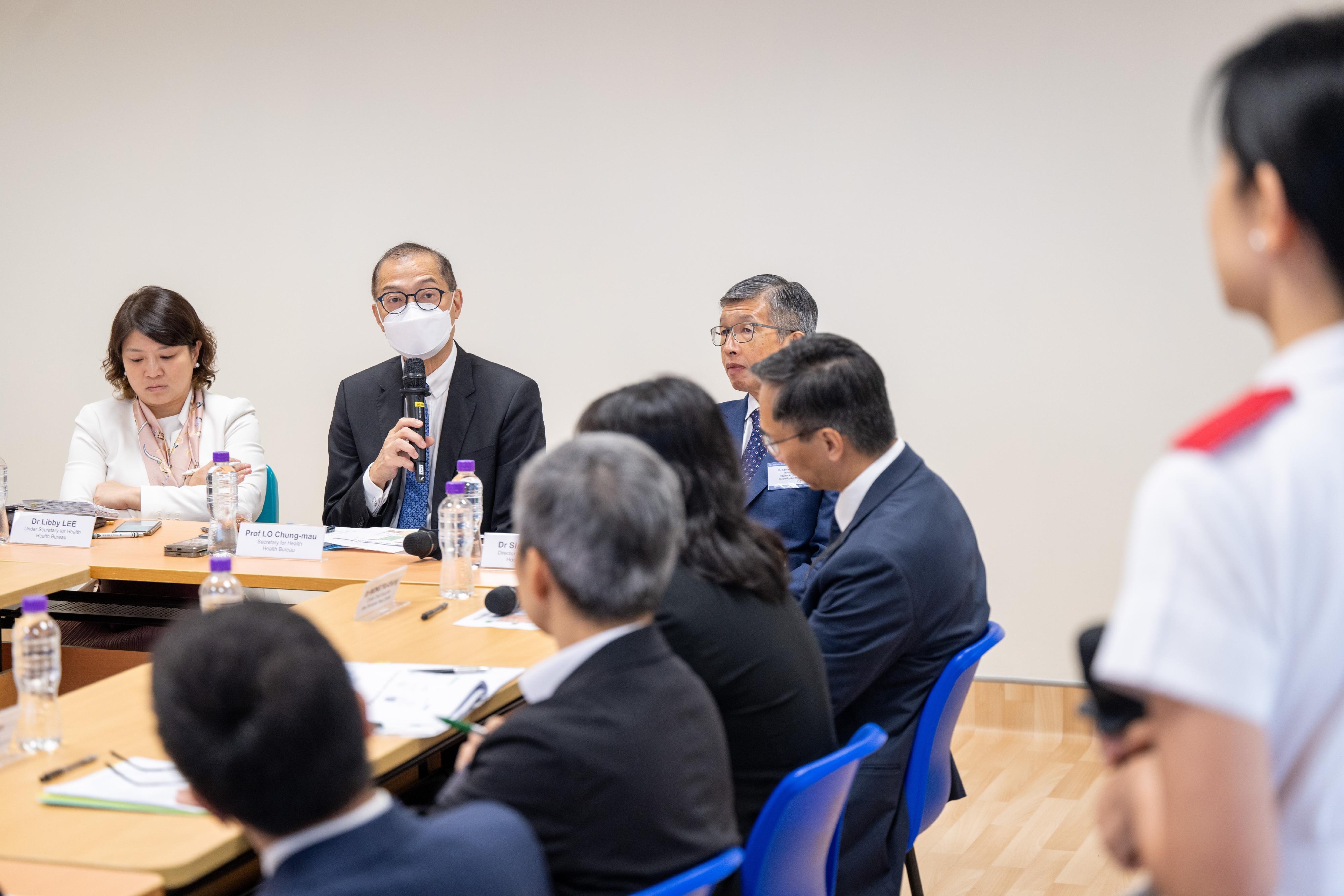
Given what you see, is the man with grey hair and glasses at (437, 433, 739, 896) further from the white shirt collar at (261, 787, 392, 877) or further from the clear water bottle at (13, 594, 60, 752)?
the clear water bottle at (13, 594, 60, 752)

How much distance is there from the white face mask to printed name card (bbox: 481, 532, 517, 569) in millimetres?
824

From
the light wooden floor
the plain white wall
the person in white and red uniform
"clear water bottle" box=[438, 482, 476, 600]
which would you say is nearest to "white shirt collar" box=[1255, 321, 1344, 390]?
the person in white and red uniform

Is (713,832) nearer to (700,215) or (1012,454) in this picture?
(1012,454)

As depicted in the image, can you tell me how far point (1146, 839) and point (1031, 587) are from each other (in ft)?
12.2

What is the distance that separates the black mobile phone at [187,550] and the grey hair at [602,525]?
2014 millimetres

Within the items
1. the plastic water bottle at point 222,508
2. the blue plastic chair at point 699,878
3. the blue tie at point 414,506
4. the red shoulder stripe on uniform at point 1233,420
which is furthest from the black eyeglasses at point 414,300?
the red shoulder stripe on uniform at point 1233,420

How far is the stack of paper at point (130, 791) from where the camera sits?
152 cm

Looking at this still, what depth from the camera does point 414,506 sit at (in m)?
3.56

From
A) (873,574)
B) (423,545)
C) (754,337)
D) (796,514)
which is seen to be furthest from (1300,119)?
(754,337)

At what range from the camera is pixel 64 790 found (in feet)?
5.15

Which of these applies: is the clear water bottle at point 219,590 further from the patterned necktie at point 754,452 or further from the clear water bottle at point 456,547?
the patterned necktie at point 754,452

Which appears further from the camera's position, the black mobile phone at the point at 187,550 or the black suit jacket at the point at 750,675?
the black mobile phone at the point at 187,550

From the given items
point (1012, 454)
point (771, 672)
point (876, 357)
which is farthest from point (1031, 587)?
point (771, 672)

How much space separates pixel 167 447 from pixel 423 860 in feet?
10.5
